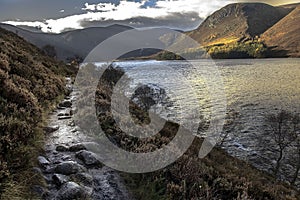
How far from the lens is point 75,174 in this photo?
6605mm

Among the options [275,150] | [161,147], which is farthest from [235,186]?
[275,150]

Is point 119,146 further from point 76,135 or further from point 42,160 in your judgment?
point 42,160

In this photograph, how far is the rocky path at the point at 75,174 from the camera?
576 cm

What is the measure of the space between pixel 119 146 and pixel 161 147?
1337 millimetres

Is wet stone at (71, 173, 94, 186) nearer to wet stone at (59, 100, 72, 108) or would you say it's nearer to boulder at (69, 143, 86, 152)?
boulder at (69, 143, 86, 152)

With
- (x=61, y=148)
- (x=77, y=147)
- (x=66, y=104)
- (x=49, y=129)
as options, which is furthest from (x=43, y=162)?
(x=66, y=104)

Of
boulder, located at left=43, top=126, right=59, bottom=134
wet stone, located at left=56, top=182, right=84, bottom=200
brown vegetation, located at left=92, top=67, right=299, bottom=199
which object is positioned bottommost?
brown vegetation, located at left=92, top=67, right=299, bottom=199

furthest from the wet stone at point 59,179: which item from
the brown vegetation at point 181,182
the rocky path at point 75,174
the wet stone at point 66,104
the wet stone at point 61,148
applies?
the wet stone at point 66,104

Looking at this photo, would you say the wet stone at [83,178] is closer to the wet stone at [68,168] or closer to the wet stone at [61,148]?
the wet stone at [68,168]

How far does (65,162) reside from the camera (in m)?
6.96

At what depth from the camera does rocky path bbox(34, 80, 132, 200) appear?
227 inches

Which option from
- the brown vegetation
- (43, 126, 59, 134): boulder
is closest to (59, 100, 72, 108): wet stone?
(43, 126, 59, 134): boulder

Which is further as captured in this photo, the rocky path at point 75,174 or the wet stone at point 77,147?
the wet stone at point 77,147

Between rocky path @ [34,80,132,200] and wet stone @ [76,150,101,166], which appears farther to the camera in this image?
wet stone @ [76,150,101,166]
